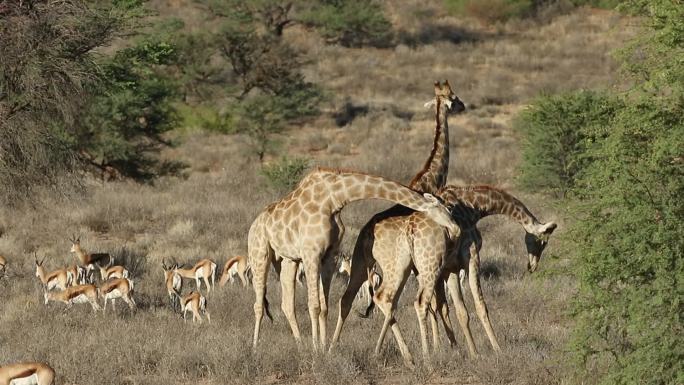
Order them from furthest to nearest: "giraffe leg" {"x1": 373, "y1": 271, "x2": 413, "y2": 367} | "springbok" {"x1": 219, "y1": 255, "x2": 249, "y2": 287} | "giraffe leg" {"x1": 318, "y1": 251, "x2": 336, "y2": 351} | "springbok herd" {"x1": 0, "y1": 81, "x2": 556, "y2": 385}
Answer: "springbok" {"x1": 219, "y1": 255, "x2": 249, "y2": 287}, "giraffe leg" {"x1": 318, "y1": 251, "x2": 336, "y2": 351}, "giraffe leg" {"x1": 373, "y1": 271, "x2": 413, "y2": 367}, "springbok herd" {"x1": 0, "y1": 81, "x2": 556, "y2": 385}

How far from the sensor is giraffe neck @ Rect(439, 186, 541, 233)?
1105cm

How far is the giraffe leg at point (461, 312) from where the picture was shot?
34.8ft

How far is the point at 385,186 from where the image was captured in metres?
10.2

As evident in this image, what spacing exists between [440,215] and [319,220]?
1350mm

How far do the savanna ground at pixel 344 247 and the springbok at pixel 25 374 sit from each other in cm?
105

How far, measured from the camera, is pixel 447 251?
1048 centimetres

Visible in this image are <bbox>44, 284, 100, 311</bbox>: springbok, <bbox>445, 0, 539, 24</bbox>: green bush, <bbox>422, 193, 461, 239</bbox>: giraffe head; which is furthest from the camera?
<bbox>445, 0, 539, 24</bbox>: green bush

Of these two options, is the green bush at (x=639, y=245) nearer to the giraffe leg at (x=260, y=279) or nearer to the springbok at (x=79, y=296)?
the giraffe leg at (x=260, y=279)

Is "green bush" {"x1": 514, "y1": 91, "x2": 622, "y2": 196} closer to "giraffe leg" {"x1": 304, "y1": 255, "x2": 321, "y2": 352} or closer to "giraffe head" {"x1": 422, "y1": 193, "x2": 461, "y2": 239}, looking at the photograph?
"giraffe leg" {"x1": 304, "y1": 255, "x2": 321, "y2": 352}

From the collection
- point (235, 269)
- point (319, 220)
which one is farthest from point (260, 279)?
point (235, 269)

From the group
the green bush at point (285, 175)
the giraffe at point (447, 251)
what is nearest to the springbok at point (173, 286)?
the giraffe at point (447, 251)

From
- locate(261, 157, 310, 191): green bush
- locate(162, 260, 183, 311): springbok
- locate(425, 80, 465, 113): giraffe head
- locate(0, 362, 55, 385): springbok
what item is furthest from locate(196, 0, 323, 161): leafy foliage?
locate(0, 362, 55, 385): springbok

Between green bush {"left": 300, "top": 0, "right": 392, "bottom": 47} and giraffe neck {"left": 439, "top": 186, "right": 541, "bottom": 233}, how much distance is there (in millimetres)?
36465

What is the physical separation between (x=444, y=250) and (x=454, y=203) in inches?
34.4
